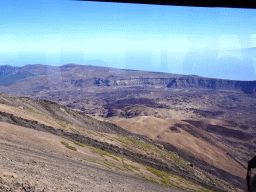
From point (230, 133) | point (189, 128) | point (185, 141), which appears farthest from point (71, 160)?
point (230, 133)

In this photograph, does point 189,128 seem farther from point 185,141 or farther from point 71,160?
point 71,160

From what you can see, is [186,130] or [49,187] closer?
[49,187]

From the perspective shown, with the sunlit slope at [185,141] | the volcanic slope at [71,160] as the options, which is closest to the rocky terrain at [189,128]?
the sunlit slope at [185,141]

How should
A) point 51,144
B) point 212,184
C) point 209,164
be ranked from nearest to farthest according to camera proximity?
point 51,144 → point 212,184 → point 209,164

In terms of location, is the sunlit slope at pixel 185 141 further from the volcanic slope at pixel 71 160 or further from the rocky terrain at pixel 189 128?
the volcanic slope at pixel 71 160

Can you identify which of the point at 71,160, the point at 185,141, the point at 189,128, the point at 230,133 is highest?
the point at 71,160

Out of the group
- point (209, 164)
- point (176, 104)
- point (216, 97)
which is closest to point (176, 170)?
point (209, 164)

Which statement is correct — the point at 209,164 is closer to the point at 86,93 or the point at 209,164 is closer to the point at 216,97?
the point at 216,97

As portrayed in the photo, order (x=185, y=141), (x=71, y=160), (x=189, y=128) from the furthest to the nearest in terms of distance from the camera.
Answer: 1. (x=189, y=128)
2. (x=185, y=141)
3. (x=71, y=160)
